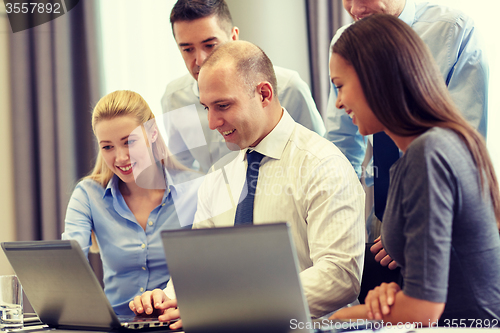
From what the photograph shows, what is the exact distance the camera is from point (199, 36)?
1978 millimetres

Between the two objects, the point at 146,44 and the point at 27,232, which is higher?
the point at 146,44

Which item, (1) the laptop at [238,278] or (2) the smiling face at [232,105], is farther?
(2) the smiling face at [232,105]

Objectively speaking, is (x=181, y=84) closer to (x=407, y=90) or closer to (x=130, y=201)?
(x=130, y=201)

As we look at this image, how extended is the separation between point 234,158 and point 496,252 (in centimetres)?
92

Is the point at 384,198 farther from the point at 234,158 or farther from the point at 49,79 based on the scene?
the point at 49,79

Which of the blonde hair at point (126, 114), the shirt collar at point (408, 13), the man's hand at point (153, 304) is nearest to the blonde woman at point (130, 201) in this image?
the blonde hair at point (126, 114)

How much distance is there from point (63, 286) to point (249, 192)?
61cm

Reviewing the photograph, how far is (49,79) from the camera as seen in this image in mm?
2707

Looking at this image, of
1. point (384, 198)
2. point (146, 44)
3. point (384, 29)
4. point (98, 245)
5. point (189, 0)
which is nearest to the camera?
point (384, 29)

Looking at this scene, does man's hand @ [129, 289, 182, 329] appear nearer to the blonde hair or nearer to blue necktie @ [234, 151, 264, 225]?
blue necktie @ [234, 151, 264, 225]

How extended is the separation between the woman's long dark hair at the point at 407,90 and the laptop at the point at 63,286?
0.64 m

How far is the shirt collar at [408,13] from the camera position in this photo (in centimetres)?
166

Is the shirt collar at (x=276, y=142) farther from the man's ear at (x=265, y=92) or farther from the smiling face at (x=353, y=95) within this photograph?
the smiling face at (x=353, y=95)

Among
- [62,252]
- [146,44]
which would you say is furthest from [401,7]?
[146,44]
